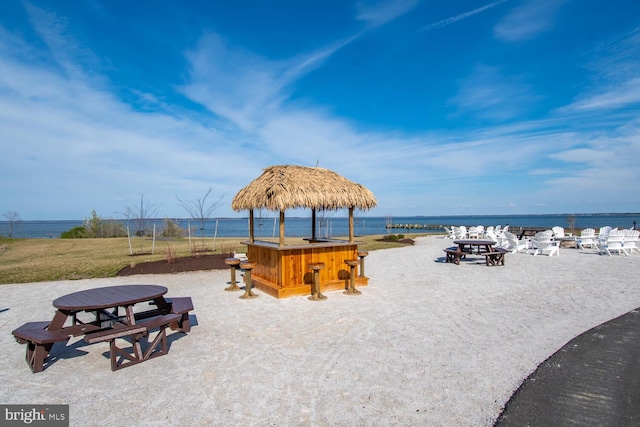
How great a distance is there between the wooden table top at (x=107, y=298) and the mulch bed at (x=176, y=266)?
642 cm

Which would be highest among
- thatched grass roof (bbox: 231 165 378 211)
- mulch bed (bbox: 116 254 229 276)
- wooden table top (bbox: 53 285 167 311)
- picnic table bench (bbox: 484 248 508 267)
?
thatched grass roof (bbox: 231 165 378 211)

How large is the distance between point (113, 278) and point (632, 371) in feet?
36.7

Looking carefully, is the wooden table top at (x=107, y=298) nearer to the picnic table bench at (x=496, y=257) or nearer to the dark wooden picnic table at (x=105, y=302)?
the dark wooden picnic table at (x=105, y=302)

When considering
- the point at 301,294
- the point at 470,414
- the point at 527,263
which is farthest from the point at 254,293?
the point at 527,263

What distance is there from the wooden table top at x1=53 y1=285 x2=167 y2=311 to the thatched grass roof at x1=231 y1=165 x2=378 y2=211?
323cm

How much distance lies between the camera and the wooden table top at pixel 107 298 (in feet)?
13.4

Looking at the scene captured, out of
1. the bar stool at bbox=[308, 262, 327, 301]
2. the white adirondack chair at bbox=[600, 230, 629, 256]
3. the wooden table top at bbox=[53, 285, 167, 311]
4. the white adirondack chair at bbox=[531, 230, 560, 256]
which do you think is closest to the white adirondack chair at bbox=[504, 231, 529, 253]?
the white adirondack chair at bbox=[531, 230, 560, 256]

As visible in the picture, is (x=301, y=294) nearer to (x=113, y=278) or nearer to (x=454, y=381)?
(x=454, y=381)

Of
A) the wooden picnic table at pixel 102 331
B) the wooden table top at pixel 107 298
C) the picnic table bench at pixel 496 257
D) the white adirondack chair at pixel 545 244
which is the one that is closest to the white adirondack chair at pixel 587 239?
the white adirondack chair at pixel 545 244

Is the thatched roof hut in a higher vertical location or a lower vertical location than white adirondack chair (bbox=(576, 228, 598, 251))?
higher

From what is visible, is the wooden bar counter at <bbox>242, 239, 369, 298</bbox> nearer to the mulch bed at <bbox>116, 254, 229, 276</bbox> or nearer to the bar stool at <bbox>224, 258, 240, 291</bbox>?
the bar stool at <bbox>224, 258, 240, 291</bbox>

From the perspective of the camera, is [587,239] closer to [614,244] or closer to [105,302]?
[614,244]

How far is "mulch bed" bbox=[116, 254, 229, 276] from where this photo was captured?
436 inches

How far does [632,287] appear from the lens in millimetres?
8164
